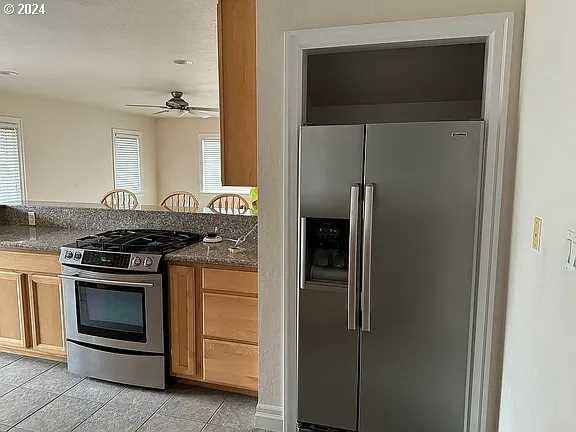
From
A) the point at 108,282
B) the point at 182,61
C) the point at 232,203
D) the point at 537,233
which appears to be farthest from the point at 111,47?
the point at 537,233

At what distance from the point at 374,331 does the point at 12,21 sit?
3010 millimetres

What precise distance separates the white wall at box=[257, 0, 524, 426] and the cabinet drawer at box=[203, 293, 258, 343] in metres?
0.20

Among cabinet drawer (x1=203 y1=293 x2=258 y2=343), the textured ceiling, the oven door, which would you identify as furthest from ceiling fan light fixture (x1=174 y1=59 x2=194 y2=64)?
cabinet drawer (x1=203 y1=293 x2=258 y2=343)

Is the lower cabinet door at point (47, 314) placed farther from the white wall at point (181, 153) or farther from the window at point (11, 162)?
the white wall at point (181, 153)

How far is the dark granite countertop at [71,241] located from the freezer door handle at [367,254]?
680 mm

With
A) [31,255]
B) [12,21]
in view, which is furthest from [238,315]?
[12,21]

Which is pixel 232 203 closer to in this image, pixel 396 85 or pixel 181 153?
pixel 396 85

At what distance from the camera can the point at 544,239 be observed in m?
1.41

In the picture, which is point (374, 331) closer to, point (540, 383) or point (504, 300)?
point (504, 300)

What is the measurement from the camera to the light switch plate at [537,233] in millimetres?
1454

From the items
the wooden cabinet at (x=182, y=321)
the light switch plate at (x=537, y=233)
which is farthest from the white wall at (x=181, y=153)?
the light switch plate at (x=537, y=233)

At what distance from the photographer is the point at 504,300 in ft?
6.27

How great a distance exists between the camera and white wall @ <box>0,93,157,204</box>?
6129 mm

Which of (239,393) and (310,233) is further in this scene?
(239,393)
